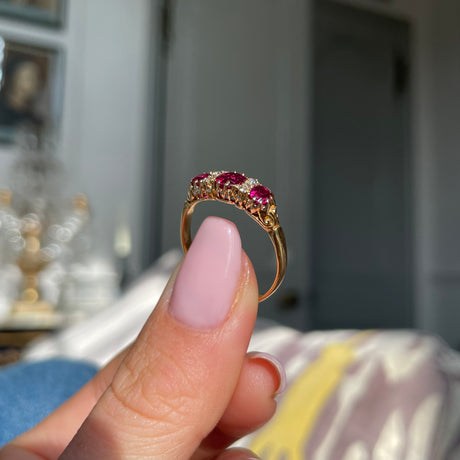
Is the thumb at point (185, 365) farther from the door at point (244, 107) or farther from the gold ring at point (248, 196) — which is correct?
the door at point (244, 107)

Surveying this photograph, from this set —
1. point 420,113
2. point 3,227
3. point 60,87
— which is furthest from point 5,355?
point 420,113

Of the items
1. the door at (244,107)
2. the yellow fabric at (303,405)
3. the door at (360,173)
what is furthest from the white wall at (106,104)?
the yellow fabric at (303,405)

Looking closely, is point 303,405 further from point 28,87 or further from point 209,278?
point 28,87

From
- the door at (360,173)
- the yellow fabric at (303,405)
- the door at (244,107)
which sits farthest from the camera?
the door at (360,173)

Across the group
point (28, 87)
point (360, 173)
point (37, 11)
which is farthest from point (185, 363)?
point (360, 173)

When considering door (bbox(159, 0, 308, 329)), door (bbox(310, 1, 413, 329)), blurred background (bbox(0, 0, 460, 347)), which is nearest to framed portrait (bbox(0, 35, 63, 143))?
blurred background (bbox(0, 0, 460, 347))

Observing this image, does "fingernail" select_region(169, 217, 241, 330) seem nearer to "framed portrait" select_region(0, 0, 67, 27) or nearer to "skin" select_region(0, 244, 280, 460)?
"skin" select_region(0, 244, 280, 460)
